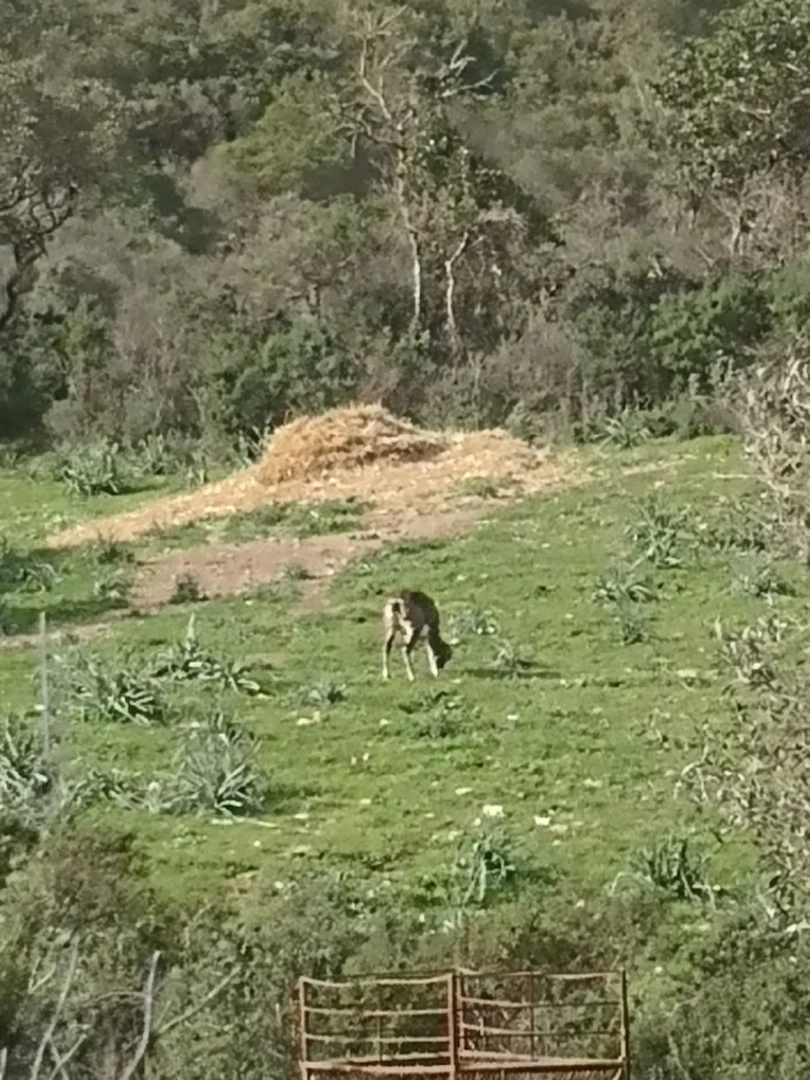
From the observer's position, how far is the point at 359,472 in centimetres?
1725

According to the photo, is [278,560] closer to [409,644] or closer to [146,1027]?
[409,644]

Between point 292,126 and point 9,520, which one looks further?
point 292,126

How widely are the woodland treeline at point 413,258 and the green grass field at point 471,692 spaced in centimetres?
471

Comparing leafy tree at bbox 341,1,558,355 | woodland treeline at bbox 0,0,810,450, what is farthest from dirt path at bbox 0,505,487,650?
leafy tree at bbox 341,1,558,355

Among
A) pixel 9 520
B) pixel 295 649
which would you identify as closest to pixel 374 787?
pixel 295 649

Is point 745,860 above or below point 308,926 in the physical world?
below

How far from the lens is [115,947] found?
20.7ft

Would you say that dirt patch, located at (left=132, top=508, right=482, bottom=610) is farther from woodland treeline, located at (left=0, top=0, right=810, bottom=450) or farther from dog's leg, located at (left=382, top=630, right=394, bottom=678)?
woodland treeline, located at (left=0, top=0, right=810, bottom=450)

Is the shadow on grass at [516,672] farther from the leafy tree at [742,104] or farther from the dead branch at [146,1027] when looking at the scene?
the leafy tree at [742,104]

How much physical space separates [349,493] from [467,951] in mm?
10212

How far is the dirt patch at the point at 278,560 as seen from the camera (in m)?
13.8

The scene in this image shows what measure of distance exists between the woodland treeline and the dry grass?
1710 mm

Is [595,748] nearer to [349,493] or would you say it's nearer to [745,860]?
[745,860]

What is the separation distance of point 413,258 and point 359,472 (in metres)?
6.66
